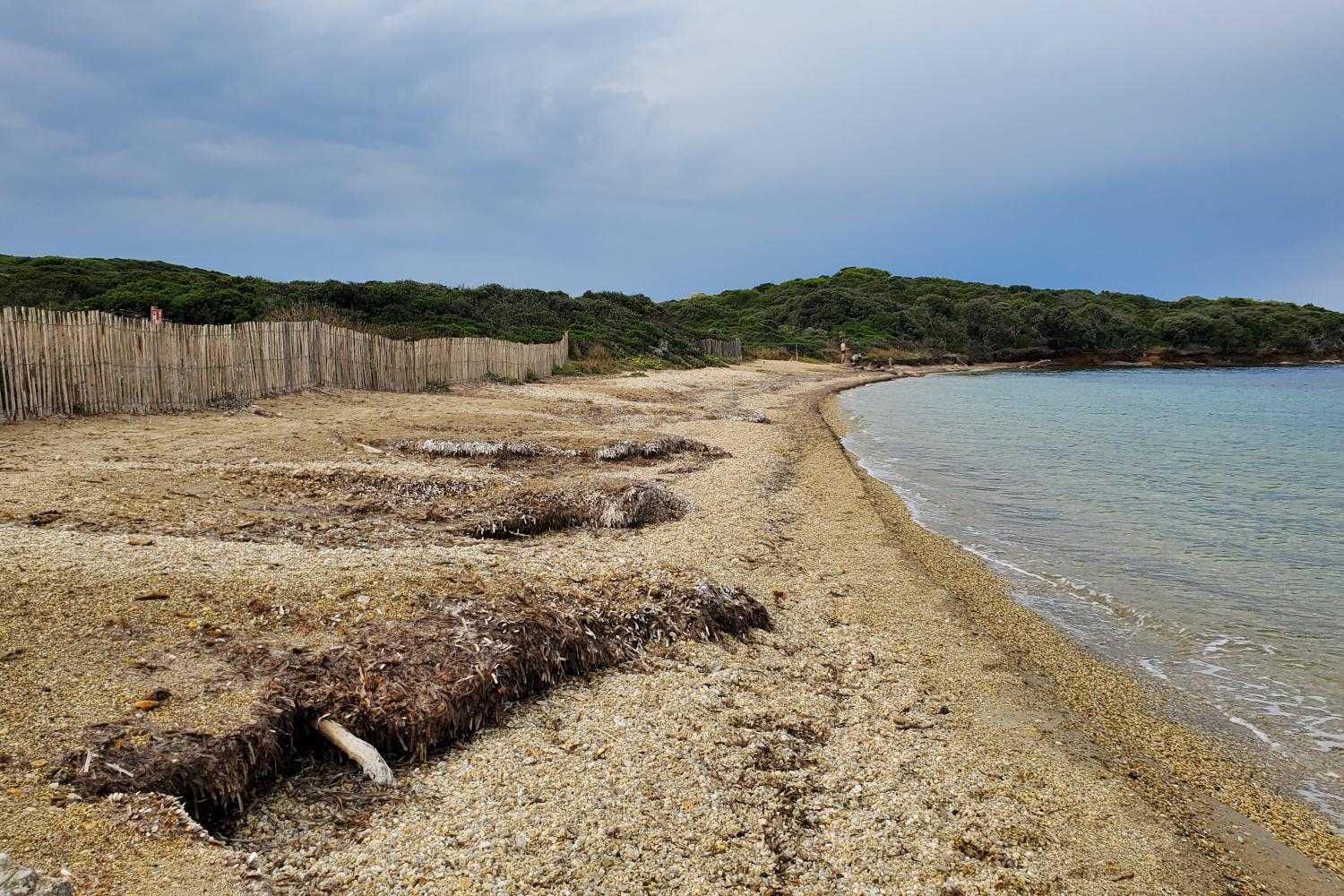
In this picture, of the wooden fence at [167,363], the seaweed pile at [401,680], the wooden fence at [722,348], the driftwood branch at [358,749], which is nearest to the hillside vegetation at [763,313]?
the wooden fence at [722,348]

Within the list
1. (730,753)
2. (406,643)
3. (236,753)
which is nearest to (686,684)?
(730,753)

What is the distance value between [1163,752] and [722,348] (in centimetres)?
4060

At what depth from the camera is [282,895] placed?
7.25ft

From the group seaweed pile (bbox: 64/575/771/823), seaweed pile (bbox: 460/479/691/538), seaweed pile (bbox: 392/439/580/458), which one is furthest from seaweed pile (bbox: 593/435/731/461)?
seaweed pile (bbox: 64/575/771/823)

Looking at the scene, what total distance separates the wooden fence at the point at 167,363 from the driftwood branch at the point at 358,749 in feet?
29.2

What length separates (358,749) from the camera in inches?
114

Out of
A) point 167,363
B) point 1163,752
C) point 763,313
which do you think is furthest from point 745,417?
point 763,313

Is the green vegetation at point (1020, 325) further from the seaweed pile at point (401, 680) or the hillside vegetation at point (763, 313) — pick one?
the seaweed pile at point (401, 680)

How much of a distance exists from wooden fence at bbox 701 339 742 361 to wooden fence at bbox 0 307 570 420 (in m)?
26.6

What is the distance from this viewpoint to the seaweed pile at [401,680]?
2.56 meters

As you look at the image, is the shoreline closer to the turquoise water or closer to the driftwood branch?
the turquoise water

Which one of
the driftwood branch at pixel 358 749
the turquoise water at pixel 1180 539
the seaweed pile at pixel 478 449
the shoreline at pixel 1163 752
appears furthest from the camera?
the seaweed pile at pixel 478 449

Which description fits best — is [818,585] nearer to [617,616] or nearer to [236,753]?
[617,616]

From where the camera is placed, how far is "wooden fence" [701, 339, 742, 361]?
1679 inches
